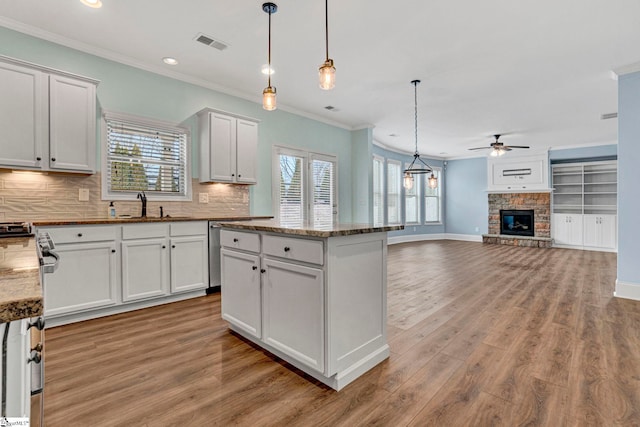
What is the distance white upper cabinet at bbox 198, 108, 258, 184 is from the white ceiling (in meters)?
0.56

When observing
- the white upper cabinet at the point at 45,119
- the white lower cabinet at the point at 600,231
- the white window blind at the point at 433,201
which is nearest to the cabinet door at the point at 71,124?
the white upper cabinet at the point at 45,119

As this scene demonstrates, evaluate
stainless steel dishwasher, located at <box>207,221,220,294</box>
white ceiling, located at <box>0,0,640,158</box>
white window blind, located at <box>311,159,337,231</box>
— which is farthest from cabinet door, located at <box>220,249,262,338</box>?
white window blind, located at <box>311,159,337,231</box>

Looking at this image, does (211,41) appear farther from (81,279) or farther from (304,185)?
(304,185)

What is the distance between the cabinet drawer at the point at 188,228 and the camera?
3584 millimetres

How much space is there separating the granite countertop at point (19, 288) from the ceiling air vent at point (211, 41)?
9.70ft

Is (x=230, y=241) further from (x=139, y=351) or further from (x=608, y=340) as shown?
(x=608, y=340)

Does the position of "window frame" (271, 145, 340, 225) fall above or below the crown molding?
below

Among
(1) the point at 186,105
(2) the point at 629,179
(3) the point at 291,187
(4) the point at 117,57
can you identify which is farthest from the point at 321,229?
(2) the point at 629,179

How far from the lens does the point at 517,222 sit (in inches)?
366

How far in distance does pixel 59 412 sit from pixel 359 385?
1664mm

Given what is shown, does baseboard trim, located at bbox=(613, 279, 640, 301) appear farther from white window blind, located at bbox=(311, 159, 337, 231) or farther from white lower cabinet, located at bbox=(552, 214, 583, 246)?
white lower cabinet, located at bbox=(552, 214, 583, 246)

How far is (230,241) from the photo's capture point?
2641mm

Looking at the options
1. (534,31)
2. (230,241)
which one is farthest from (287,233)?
(534,31)

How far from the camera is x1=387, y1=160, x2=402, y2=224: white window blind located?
9.06 m
